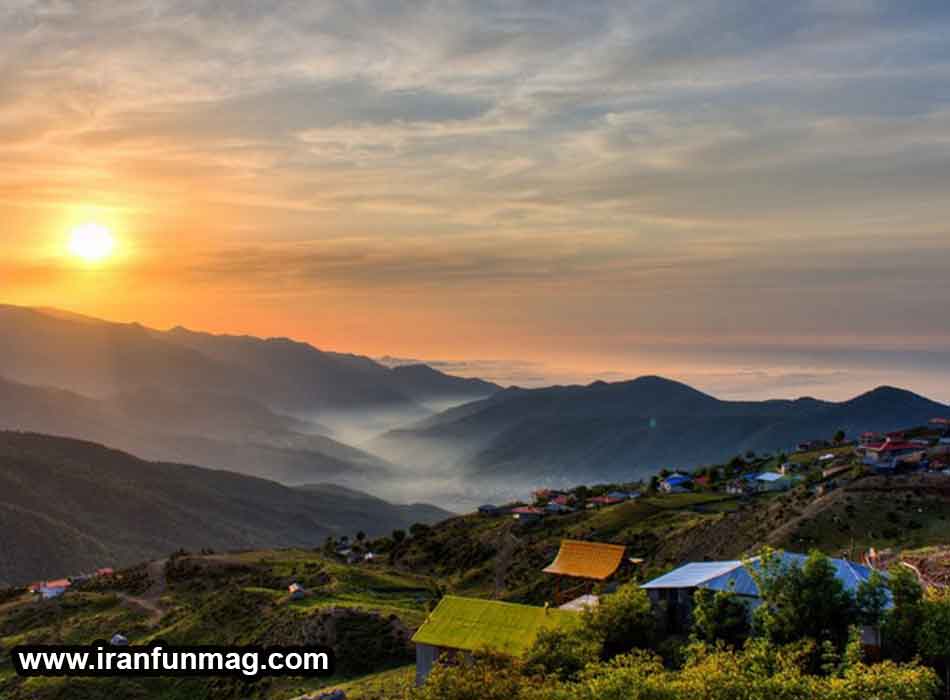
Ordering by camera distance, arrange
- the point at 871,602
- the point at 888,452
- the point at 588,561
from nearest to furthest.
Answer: the point at 871,602
the point at 588,561
the point at 888,452

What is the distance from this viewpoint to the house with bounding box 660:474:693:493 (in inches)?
5079

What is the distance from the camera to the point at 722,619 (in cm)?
3928

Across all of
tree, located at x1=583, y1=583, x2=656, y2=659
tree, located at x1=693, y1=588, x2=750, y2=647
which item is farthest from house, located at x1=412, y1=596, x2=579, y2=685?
tree, located at x1=693, y1=588, x2=750, y2=647

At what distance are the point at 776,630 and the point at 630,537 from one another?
53.8m

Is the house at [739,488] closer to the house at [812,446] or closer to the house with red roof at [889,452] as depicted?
the house with red roof at [889,452]

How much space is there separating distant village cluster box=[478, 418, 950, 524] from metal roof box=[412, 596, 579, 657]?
48.3 m

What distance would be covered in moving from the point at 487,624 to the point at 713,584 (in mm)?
11303

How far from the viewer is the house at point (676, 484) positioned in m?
129

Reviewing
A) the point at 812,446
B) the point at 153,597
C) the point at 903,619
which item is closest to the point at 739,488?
A: the point at 812,446

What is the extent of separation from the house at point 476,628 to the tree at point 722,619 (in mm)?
5790

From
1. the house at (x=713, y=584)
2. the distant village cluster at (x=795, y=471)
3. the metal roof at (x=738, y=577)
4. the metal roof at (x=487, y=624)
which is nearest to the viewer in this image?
the metal roof at (x=738, y=577)

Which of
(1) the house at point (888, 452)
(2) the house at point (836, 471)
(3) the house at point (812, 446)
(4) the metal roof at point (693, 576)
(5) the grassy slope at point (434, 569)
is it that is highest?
(1) the house at point (888, 452)

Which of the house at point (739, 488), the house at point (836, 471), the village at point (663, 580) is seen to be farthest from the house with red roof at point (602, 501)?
the house at point (836, 471)

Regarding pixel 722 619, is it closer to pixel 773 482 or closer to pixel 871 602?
pixel 871 602
